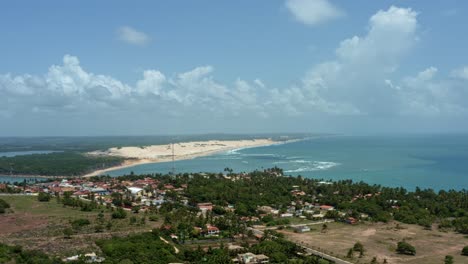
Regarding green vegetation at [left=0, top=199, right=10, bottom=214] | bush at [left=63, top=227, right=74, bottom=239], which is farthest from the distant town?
green vegetation at [left=0, top=199, right=10, bottom=214]

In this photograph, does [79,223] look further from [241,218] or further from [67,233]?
[241,218]

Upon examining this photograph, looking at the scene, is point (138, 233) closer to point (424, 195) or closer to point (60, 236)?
point (60, 236)

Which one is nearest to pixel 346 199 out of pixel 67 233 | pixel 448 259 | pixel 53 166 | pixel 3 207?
pixel 448 259

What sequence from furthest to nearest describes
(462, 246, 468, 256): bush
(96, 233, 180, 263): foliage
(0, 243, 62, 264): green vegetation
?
(462, 246, 468, 256): bush, (96, 233, 180, 263): foliage, (0, 243, 62, 264): green vegetation

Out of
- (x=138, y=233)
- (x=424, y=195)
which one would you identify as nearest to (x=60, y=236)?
(x=138, y=233)

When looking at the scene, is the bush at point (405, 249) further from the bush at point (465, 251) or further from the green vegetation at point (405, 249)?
the bush at point (465, 251)

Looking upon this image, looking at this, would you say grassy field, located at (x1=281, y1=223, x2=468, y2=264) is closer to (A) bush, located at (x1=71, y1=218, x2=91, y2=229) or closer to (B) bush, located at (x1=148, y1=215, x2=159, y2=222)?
(B) bush, located at (x1=148, y1=215, x2=159, y2=222)
